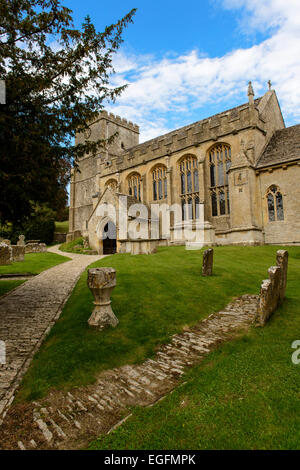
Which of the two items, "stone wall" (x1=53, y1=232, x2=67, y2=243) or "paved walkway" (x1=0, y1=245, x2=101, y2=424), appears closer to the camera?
"paved walkway" (x1=0, y1=245, x2=101, y2=424)

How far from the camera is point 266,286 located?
4852mm

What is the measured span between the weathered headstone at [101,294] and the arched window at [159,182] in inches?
865

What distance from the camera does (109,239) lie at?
931 inches

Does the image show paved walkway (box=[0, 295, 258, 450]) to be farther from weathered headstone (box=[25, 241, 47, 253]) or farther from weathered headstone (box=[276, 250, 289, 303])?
weathered headstone (box=[25, 241, 47, 253])

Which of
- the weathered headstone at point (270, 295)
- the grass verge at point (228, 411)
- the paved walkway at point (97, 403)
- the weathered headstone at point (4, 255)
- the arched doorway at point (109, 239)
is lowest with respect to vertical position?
the paved walkway at point (97, 403)

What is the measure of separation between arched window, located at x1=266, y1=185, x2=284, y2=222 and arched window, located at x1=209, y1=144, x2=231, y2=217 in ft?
10.9

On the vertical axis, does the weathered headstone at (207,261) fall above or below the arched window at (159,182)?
below

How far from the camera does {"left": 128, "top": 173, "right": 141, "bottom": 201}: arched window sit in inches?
1128

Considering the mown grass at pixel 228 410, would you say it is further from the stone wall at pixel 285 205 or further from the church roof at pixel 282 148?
the church roof at pixel 282 148

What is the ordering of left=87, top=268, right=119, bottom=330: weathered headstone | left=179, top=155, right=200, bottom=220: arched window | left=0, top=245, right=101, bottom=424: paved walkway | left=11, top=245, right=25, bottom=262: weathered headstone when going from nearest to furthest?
left=0, top=245, right=101, bottom=424: paved walkway → left=87, top=268, right=119, bottom=330: weathered headstone → left=11, top=245, right=25, bottom=262: weathered headstone → left=179, top=155, right=200, bottom=220: arched window

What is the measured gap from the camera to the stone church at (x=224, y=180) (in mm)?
18031

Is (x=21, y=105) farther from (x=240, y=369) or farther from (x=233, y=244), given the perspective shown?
(x=233, y=244)

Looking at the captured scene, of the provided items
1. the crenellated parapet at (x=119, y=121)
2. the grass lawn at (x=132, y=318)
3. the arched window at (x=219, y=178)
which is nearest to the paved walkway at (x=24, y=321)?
the grass lawn at (x=132, y=318)

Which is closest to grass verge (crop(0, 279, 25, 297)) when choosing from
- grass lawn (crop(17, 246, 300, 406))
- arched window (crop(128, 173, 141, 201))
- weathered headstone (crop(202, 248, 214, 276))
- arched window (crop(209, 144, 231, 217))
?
grass lawn (crop(17, 246, 300, 406))
